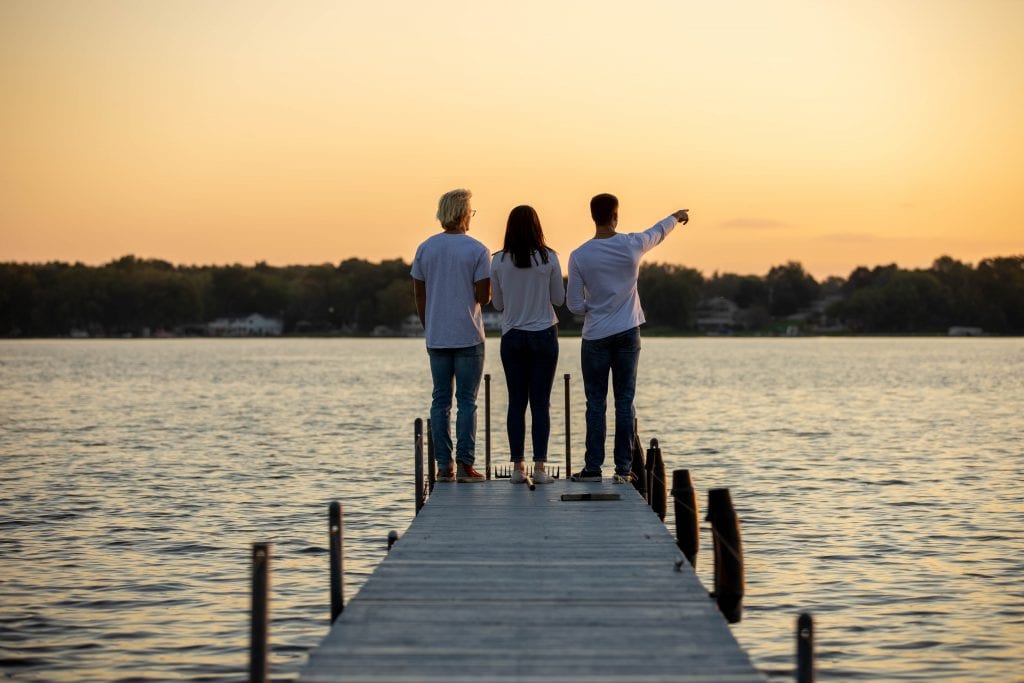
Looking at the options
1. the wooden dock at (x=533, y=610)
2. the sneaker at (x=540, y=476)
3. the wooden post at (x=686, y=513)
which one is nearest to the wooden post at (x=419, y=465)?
the sneaker at (x=540, y=476)

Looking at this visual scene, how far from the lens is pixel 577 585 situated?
816cm

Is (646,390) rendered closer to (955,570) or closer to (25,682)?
(955,570)

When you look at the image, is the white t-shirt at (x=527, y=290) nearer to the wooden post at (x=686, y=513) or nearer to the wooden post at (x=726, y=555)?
the wooden post at (x=686, y=513)

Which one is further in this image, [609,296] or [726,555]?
[609,296]

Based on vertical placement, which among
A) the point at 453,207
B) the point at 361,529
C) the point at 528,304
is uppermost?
the point at 453,207

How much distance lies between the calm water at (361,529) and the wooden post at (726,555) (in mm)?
1894

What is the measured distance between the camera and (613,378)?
1132cm

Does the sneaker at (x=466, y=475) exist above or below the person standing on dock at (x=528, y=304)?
below

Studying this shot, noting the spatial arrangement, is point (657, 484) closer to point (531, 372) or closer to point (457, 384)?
point (531, 372)

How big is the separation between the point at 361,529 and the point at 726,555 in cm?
1029

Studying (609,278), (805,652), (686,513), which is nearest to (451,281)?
(609,278)

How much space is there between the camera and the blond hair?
1114cm

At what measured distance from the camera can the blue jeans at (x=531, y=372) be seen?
11.3m

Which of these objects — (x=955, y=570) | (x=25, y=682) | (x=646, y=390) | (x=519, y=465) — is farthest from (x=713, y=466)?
(x=646, y=390)
